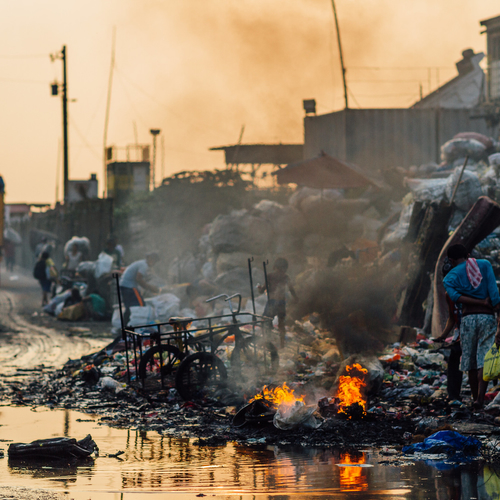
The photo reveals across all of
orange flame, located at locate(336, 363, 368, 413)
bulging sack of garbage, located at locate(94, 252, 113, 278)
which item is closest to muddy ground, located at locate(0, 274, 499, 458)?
orange flame, located at locate(336, 363, 368, 413)

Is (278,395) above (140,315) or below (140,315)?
below

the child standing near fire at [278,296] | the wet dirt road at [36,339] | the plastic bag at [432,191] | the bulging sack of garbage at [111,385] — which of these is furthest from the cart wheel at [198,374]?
the plastic bag at [432,191]

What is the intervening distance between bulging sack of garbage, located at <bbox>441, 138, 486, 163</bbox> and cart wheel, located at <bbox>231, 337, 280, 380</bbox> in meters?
10.4

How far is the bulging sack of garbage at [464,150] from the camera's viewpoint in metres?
16.9

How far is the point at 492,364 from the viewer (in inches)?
243

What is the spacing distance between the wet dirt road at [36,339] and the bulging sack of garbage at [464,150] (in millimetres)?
9266

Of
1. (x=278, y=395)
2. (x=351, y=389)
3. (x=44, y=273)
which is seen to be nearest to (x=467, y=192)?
(x=351, y=389)

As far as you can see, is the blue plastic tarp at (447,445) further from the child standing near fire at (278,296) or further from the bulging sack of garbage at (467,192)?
the bulging sack of garbage at (467,192)

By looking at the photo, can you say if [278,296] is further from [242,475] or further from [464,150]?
[464,150]

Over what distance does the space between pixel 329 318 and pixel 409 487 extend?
6.80 metres

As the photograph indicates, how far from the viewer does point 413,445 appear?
5.44 m

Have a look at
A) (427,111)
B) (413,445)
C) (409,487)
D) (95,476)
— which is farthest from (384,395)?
(427,111)

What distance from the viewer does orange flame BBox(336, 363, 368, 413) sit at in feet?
21.4

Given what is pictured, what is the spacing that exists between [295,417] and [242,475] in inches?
50.5
